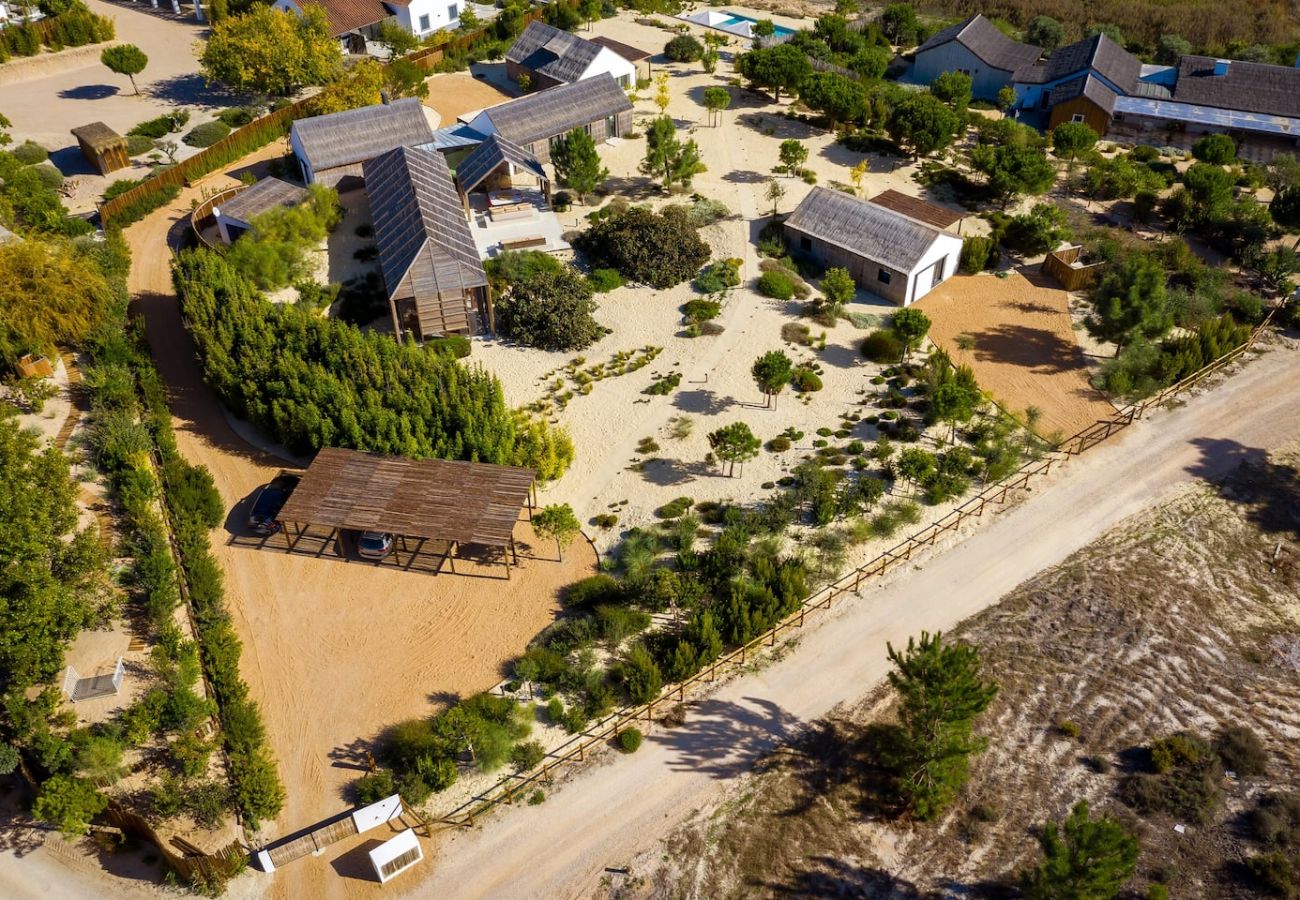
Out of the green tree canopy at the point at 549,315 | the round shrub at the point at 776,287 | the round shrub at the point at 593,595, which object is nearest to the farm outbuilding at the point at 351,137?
the green tree canopy at the point at 549,315

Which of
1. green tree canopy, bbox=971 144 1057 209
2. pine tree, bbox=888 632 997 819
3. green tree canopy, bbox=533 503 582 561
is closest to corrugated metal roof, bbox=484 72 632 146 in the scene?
green tree canopy, bbox=971 144 1057 209

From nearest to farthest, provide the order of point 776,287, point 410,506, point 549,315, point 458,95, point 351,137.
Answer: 1. point 410,506
2. point 549,315
3. point 776,287
4. point 351,137
5. point 458,95

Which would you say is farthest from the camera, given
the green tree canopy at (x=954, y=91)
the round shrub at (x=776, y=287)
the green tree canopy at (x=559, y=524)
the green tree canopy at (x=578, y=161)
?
the green tree canopy at (x=954, y=91)

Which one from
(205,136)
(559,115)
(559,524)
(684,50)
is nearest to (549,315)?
(559,524)

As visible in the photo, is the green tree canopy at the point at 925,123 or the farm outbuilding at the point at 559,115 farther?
the farm outbuilding at the point at 559,115

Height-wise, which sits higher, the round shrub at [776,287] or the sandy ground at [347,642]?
the round shrub at [776,287]

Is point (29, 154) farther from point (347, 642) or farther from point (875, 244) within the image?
point (875, 244)

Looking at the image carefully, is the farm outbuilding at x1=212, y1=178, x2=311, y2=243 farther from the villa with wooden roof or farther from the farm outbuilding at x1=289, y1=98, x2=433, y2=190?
the villa with wooden roof

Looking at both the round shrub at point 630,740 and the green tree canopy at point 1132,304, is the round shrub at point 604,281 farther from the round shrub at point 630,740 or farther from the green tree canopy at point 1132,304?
the round shrub at point 630,740
